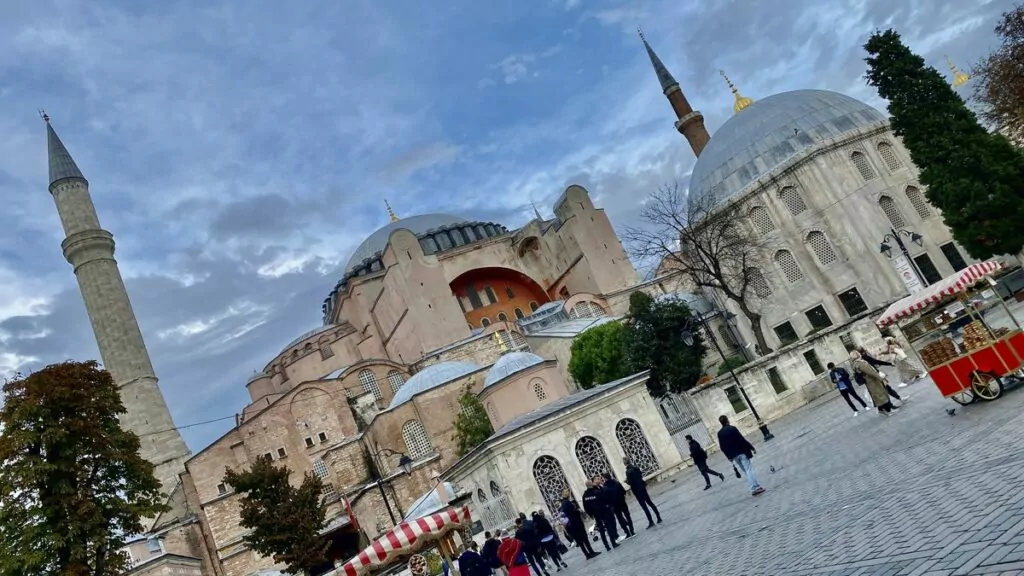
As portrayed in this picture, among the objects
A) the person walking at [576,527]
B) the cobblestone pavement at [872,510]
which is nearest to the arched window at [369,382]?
the cobblestone pavement at [872,510]

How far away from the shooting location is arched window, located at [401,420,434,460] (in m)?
33.6

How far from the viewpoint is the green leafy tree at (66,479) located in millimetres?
17578

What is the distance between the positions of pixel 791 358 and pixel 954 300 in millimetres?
10369

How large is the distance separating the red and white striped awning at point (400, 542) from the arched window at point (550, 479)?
21.8 feet

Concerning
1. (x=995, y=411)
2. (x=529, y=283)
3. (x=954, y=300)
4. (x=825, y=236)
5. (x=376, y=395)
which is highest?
(x=529, y=283)

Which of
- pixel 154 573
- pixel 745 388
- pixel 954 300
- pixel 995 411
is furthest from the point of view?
pixel 154 573

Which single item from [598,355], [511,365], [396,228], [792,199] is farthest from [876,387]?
[396,228]

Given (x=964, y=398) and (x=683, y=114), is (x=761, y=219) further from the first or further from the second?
(x=964, y=398)

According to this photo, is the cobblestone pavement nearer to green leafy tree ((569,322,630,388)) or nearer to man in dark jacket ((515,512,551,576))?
man in dark jacket ((515,512,551,576))

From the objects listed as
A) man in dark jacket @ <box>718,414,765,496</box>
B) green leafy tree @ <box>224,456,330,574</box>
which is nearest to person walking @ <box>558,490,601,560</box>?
man in dark jacket @ <box>718,414,765,496</box>

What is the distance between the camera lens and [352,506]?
32.6 meters

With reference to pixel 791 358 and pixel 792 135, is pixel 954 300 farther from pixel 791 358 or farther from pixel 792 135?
pixel 792 135

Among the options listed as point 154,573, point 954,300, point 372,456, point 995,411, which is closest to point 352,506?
point 372,456

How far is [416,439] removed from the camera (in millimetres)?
33812
